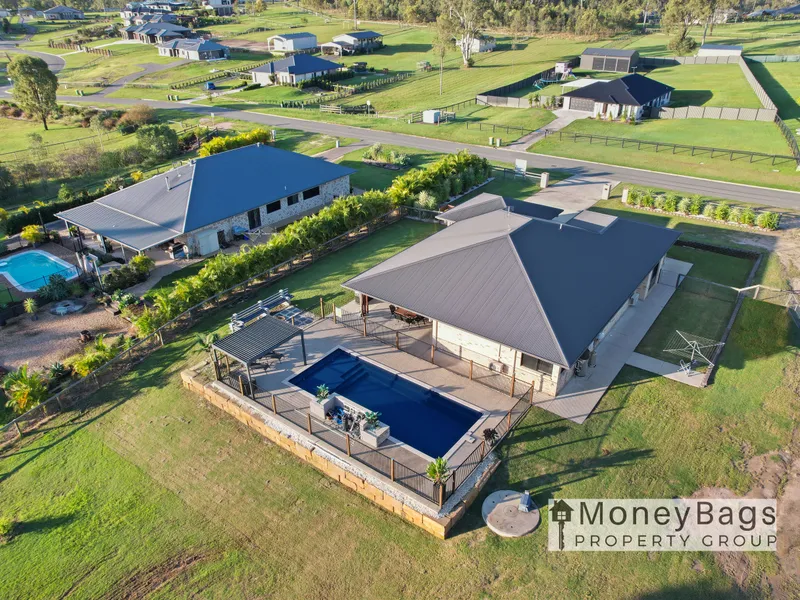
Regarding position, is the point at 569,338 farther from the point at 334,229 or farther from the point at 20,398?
the point at 20,398

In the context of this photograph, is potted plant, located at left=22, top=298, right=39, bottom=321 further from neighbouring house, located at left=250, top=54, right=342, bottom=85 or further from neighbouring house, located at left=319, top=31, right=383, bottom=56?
neighbouring house, located at left=319, top=31, right=383, bottom=56

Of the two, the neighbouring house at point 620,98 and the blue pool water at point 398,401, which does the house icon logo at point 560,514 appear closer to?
the blue pool water at point 398,401

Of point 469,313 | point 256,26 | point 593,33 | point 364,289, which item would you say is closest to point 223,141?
point 364,289

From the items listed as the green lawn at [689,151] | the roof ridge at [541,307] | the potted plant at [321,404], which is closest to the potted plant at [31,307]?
the potted plant at [321,404]

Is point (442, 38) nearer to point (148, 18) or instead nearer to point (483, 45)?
point (483, 45)

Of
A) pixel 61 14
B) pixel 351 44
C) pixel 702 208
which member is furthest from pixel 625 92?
pixel 61 14
